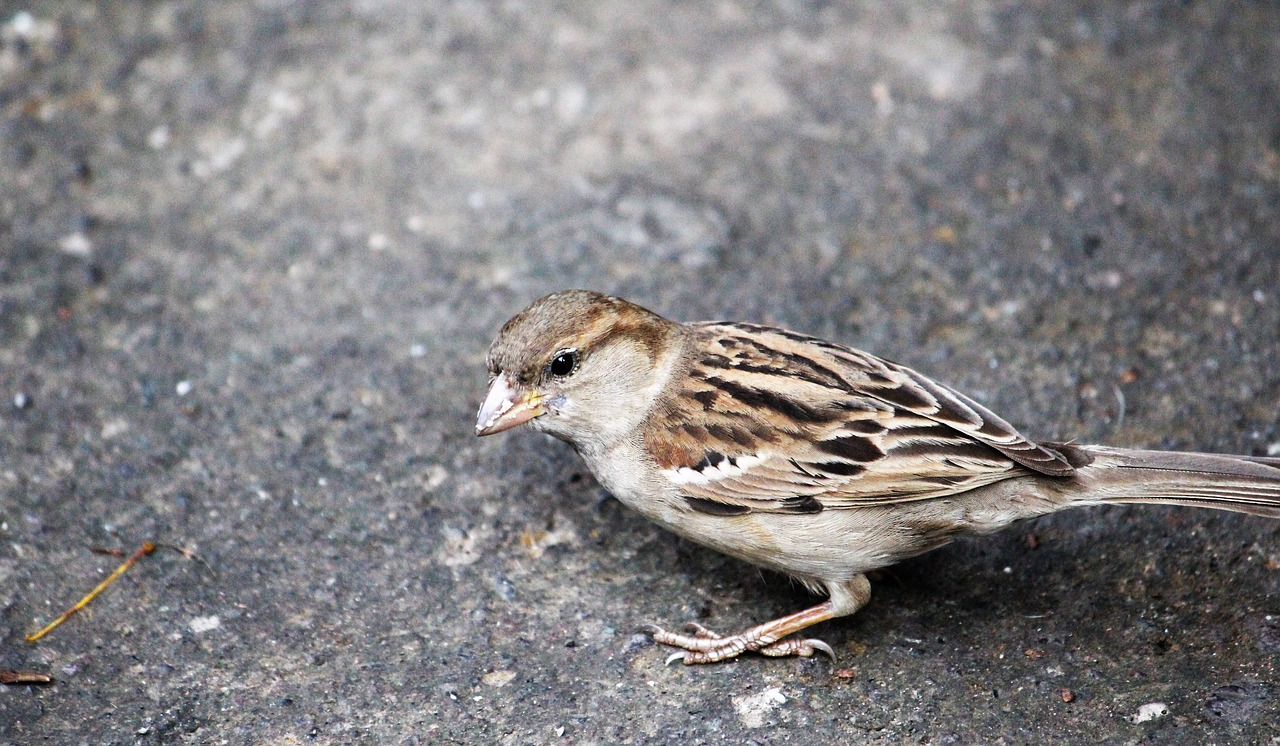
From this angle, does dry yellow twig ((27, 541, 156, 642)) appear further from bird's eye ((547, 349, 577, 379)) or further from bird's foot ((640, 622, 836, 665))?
bird's foot ((640, 622, 836, 665))

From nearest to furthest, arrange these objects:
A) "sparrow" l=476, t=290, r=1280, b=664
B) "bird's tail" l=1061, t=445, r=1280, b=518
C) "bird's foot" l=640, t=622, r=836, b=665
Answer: "bird's tail" l=1061, t=445, r=1280, b=518, "sparrow" l=476, t=290, r=1280, b=664, "bird's foot" l=640, t=622, r=836, b=665

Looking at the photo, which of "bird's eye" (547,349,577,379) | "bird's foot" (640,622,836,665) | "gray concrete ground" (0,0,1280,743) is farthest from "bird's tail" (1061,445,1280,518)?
"bird's eye" (547,349,577,379)

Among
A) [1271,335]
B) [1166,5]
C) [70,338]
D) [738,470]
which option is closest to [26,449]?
[70,338]

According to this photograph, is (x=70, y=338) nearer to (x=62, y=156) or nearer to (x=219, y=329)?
(x=219, y=329)

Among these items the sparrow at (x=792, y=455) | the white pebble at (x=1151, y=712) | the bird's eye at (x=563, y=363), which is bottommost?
the white pebble at (x=1151, y=712)

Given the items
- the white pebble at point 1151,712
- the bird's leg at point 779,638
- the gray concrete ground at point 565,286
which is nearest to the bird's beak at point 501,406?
the gray concrete ground at point 565,286

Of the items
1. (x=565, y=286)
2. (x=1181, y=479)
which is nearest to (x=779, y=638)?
(x=1181, y=479)

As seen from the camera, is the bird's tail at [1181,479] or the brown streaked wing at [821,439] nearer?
the bird's tail at [1181,479]

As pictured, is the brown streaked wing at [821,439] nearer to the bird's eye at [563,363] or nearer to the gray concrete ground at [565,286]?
the bird's eye at [563,363]
